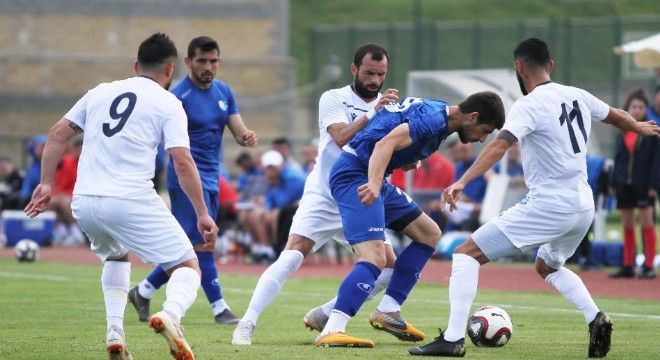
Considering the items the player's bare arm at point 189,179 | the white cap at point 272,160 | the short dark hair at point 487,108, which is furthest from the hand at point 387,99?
the white cap at point 272,160

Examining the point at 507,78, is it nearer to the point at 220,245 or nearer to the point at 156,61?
the point at 220,245

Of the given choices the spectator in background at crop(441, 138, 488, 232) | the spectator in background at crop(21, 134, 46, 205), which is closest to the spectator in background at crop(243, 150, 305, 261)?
the spectator in background at crop(441, 138, 488, 232)

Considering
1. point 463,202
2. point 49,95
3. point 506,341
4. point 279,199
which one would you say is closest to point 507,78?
point 463,202

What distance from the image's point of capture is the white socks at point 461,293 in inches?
329

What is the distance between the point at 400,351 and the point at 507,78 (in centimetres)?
1301

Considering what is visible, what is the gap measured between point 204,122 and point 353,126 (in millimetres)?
2362

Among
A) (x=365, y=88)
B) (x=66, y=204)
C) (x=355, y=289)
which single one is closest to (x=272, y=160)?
(x=66, y=204)

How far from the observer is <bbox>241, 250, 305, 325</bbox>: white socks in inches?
364

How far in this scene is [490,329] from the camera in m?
9.11

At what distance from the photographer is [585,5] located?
2628 inches

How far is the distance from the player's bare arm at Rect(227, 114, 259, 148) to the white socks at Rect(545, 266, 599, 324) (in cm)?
340

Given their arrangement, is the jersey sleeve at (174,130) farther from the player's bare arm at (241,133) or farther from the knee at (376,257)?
the player's bare arm at (241,133)

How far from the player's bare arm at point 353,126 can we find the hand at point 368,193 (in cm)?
96

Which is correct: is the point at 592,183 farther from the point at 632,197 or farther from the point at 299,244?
the point at 299,244
